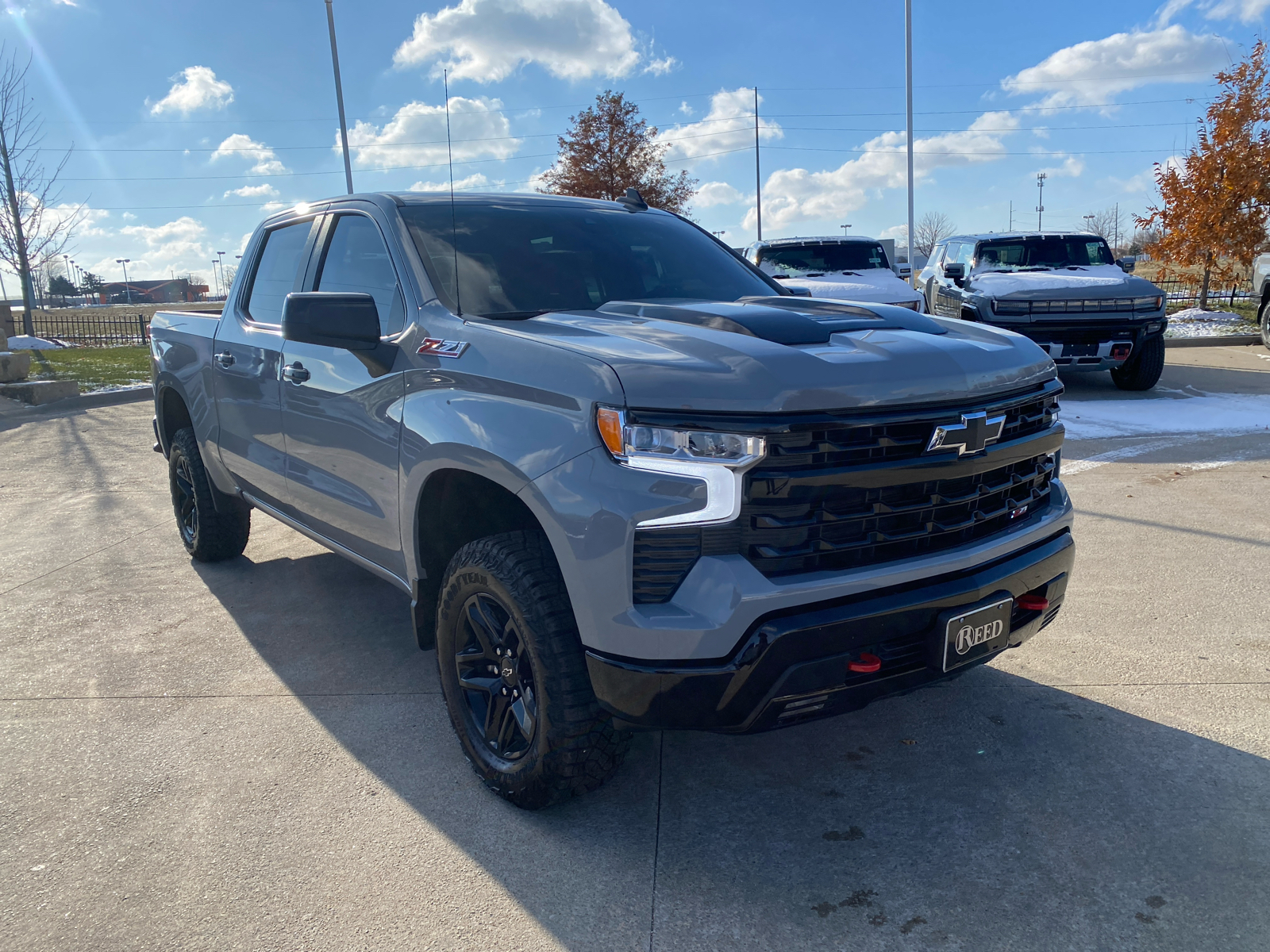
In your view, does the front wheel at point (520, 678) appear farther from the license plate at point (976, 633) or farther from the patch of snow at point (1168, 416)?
the patch of snow at point (1168, 416)

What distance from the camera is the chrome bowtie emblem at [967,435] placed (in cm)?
252

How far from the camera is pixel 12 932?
2.40m

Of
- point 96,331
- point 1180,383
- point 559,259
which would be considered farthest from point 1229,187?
point 96,331

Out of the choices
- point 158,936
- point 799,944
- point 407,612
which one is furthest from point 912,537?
point 407,612

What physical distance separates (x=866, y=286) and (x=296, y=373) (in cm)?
787

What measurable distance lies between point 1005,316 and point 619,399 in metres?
8.72

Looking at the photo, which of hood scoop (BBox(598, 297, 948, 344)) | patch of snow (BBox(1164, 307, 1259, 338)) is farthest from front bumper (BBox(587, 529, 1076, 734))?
patch of snow (BBox(1164, 307, 1259, 338))

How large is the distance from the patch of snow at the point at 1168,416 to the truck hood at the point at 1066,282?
117 centimetres

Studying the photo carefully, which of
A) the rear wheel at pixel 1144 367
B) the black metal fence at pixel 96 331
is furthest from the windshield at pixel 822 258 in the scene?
the black metal fence at pixel 96 331

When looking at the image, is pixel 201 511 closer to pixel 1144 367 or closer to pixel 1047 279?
pixel 1047 279

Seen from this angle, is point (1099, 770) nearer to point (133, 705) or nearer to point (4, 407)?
point (133, 705)

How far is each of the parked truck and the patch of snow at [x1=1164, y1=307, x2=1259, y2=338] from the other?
6.00m

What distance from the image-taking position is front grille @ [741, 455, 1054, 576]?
2.32 metres

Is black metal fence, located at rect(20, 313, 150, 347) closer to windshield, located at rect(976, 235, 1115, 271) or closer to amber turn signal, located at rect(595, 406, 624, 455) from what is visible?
windshield, located at rect(976, 235, 1115, 271)
